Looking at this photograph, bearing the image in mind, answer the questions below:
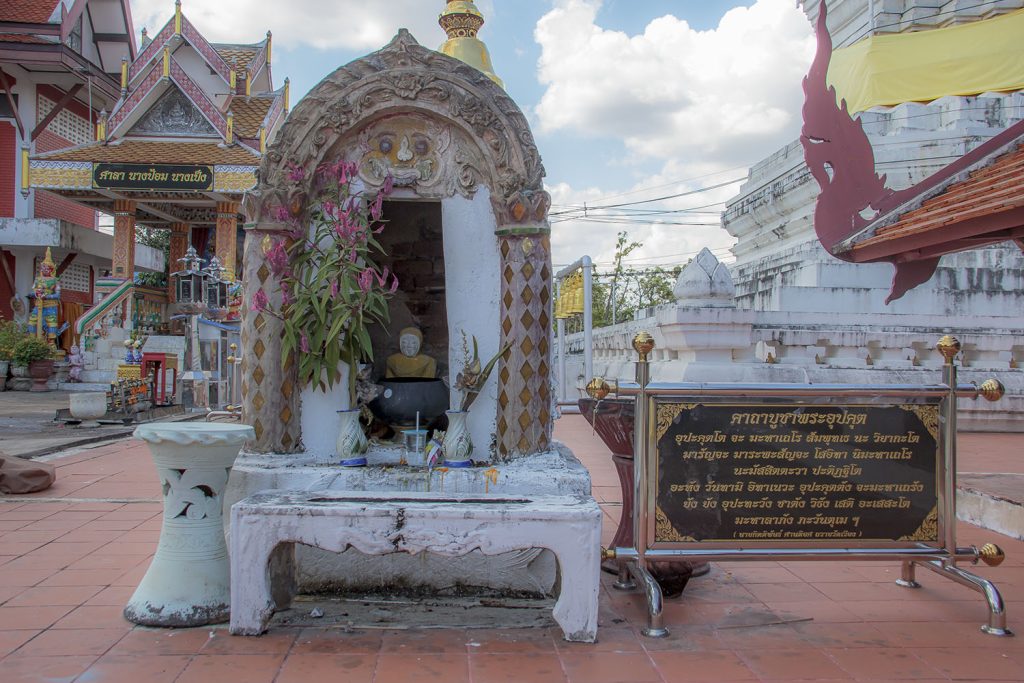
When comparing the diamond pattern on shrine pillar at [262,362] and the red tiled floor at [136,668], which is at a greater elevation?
the diamond pattern on shrine pillar at [262,362]

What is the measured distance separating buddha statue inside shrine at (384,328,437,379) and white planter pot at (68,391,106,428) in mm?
8680

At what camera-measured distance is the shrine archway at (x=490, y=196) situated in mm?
4461

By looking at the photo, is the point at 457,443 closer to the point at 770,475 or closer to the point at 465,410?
the point at 465,410

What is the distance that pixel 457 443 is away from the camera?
4.44m

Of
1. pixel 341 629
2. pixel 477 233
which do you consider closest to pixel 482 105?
pixel 477 233

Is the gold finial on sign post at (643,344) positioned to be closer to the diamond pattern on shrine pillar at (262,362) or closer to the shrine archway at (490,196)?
the shrine archway at (490,196)

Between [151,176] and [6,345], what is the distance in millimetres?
5064

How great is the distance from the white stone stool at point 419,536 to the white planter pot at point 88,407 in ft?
32.7

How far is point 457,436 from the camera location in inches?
176

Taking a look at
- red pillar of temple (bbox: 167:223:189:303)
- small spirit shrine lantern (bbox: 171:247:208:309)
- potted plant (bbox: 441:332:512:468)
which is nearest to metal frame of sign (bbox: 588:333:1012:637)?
potted plant (bbox: 441:332:512:468)

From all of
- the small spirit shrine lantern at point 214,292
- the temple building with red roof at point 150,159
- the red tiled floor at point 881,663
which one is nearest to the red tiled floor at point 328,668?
the red tiled floor at point 881,663

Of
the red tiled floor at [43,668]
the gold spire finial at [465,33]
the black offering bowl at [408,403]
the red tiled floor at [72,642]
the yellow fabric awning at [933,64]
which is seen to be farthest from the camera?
the yellow fabric awning at [933,64]

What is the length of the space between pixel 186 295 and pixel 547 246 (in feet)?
40.0

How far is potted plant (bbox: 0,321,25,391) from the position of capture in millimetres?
18344
